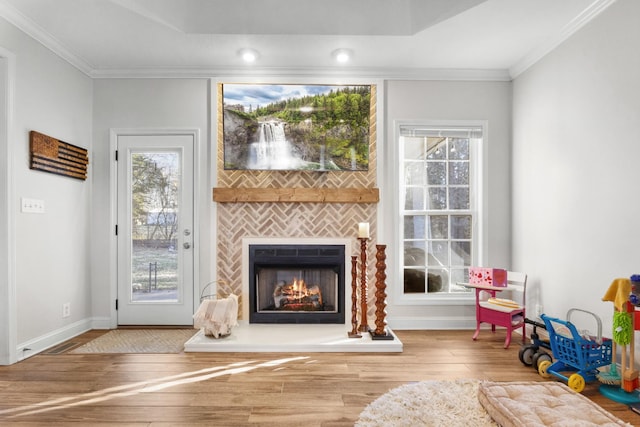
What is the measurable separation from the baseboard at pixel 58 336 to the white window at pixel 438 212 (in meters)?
3.26

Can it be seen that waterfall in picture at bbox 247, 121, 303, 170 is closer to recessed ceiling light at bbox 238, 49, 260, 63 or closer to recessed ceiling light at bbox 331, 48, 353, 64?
recessed ceiling light at bbox 238, 49, 260, 63

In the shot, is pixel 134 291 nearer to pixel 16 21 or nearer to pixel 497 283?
pixel 16 21

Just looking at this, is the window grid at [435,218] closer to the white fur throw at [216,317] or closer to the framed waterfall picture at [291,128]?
the framed waterfall picture at [291,128]

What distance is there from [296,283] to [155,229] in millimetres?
1597

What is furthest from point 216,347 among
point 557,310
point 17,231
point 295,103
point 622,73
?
point 622,73

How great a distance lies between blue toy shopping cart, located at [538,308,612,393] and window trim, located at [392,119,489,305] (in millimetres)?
1409

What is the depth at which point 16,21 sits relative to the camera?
3.09 meters

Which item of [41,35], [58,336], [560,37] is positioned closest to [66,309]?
[58,336]

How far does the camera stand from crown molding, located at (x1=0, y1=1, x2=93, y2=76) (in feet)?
9.86

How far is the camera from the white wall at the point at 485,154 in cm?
411

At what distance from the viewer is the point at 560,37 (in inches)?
130

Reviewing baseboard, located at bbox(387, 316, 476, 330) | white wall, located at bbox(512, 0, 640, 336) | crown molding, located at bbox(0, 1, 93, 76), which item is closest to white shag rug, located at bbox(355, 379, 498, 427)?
white wall, located at bbox(512, 0, 640, 336)

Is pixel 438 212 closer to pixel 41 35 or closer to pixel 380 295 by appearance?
pixel 380 295

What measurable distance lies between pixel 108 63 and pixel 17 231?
6.25ft
